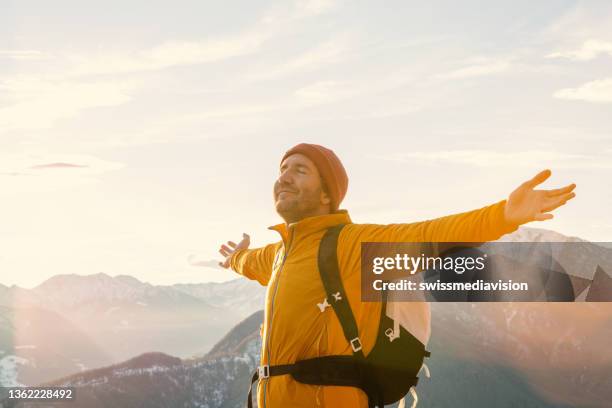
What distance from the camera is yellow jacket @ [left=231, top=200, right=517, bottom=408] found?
24.9 ft

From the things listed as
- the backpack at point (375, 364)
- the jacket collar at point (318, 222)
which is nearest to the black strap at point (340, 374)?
the backpack at point (375, 364)

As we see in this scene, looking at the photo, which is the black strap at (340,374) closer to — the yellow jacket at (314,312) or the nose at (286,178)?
the yellow jacket at (314,312)

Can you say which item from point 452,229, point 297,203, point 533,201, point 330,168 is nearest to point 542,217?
point 533,201

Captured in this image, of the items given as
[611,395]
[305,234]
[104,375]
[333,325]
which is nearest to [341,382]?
[333,325]

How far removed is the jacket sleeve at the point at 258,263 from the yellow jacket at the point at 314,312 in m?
1.44

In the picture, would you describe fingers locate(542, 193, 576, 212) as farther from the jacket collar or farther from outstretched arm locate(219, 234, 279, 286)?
outstretched arm locate(219, 234, 279, 286)

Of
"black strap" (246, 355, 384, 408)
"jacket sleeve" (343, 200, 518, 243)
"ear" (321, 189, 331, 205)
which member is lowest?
"black strap" (246, 355, 384, 408)

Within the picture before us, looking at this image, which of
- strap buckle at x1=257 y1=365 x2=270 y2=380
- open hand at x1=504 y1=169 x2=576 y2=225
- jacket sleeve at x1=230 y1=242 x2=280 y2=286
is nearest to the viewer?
open hand at x1=504 y1=169 x2=576 y2=225

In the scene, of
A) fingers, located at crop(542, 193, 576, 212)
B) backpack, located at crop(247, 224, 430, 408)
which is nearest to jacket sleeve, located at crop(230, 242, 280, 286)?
backpack, located at crop(247, 224, 430, 408)

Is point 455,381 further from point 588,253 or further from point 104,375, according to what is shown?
point 104,375

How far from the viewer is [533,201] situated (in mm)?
6375

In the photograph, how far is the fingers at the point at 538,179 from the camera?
620cm

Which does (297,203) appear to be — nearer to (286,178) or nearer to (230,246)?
(286,178)

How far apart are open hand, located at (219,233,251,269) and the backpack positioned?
349 cm
